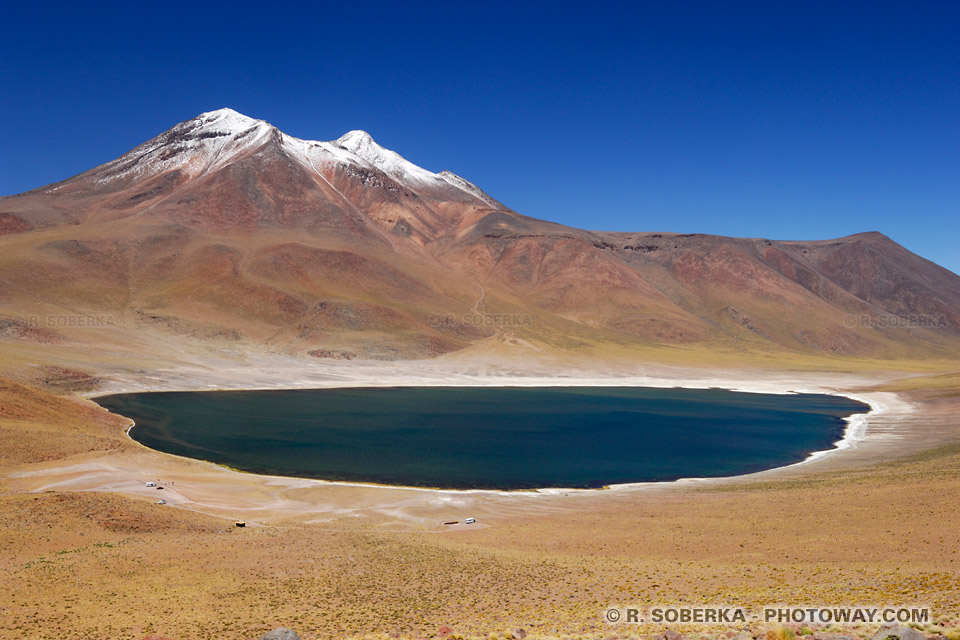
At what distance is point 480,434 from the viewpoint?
5769 centimetres

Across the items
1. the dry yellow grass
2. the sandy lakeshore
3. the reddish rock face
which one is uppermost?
the reddish rock face

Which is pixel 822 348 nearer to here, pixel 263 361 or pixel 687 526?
pixel 263 361

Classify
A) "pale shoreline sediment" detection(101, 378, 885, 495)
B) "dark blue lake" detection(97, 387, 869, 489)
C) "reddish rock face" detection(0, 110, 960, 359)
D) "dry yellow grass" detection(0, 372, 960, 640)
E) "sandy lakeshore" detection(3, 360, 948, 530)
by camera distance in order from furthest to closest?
"reddish rock face" detection(0, 110, 960, 359) → "dark blue lake" detection(97, 387, 869, 489) → "pale shoreline sediment" detection(101, 378, 885, 495) → "sandy lakeshore" detection(3, 360, 948, 530) → "dry yellow grass" detection(0, 372, 960, 640)

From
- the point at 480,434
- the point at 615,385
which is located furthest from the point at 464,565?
the point at 615,385

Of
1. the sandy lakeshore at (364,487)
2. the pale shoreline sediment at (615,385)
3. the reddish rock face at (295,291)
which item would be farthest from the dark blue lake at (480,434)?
the reddish rock face at (295,291)

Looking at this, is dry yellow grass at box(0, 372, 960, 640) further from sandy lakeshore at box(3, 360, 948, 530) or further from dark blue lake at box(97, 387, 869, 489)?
dark blue lake at box(97, 387, 869, 489)

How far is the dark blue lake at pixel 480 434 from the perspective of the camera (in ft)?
140

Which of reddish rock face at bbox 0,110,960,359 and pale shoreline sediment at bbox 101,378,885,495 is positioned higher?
reddish rock face at bbox 0,110,960,359

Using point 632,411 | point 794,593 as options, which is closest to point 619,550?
point 794,593

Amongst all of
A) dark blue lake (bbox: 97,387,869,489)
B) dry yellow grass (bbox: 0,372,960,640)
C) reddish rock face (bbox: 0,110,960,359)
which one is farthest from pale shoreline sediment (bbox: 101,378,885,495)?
reddish rock face (bbox: 0,110,960,359)

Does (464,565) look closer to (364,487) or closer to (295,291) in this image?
(364,487)

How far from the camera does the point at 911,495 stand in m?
26.0

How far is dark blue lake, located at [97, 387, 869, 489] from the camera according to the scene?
42.7m

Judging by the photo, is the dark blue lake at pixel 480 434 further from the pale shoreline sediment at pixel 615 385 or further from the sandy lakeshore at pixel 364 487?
the sandy lakeshore at pixel 364 487
